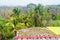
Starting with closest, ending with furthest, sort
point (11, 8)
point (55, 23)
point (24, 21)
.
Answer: point (24, 21) → point (55, 23) → point (11, 8)

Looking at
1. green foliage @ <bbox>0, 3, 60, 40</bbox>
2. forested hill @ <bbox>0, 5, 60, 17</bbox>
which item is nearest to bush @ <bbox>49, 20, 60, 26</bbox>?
green foliage @ <bbox>0, 3, 60, 40</bbox>

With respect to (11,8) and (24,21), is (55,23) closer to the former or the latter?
(24,21)

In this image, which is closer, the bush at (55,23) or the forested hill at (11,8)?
the bush at (55,23)

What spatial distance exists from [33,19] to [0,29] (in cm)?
436

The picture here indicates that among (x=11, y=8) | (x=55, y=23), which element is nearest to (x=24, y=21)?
(x=55, y=23)

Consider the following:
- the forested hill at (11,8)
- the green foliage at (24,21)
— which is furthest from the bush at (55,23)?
the forested hill at (11,8)

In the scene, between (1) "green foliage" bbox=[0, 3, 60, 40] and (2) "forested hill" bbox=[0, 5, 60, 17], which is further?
(2) "forested hill" bbox=[0, 5, 60, 17]

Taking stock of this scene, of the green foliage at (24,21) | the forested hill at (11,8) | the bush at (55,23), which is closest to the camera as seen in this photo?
the green foliage at (24,21)

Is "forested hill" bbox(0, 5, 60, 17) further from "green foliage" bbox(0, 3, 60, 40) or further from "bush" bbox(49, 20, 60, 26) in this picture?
"bush" bbox(49, 20, 60, 26)

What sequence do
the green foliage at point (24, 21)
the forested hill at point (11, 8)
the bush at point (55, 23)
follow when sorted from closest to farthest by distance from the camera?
the green foliage at point (24, 21) < the bush at point (55, 23) < the forested hill at point (11, 8)

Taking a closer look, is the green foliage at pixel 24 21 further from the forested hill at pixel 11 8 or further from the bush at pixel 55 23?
the forested hill at pixel 11 8

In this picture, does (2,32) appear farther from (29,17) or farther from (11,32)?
(29,17)

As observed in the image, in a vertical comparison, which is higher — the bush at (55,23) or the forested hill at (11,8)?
the forested hill at (11,8)

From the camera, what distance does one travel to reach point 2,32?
18.3 metres
